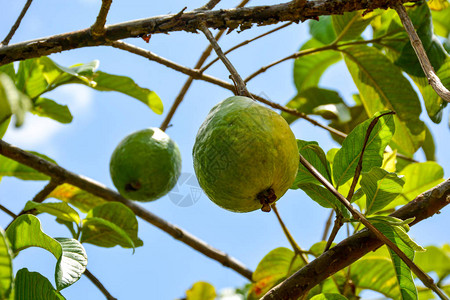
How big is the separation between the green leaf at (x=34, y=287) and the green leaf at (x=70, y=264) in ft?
0.12

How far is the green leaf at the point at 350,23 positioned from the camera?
1.92 m

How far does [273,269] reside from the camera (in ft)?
5.65

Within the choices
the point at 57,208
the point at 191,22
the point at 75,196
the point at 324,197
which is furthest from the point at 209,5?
the point at 75,196

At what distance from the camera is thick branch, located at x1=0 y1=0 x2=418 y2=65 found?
1.22 m

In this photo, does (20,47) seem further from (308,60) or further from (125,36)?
(308,60)

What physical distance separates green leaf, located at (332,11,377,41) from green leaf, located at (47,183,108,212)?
1.22 m

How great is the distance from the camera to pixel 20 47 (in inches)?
52.9

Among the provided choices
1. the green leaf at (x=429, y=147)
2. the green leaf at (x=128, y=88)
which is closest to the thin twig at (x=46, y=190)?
the green leaf at (x=128, y=88)

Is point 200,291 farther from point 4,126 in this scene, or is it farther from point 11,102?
point 11,102

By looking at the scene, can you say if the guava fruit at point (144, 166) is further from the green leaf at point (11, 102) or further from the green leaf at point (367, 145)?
the green leaf at point (11, 102)

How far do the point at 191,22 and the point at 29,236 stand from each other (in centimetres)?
66

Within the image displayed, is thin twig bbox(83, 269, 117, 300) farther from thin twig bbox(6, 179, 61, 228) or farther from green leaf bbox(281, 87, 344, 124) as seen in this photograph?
green leaf bbox(281, 87, 344, 124)

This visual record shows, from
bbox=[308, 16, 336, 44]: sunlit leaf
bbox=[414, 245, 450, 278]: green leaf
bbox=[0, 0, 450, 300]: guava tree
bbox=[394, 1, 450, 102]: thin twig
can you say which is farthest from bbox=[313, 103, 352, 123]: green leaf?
bbox=[394, 1, 450, 102]: thin twig

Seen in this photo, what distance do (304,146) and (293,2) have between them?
0.37 meters
